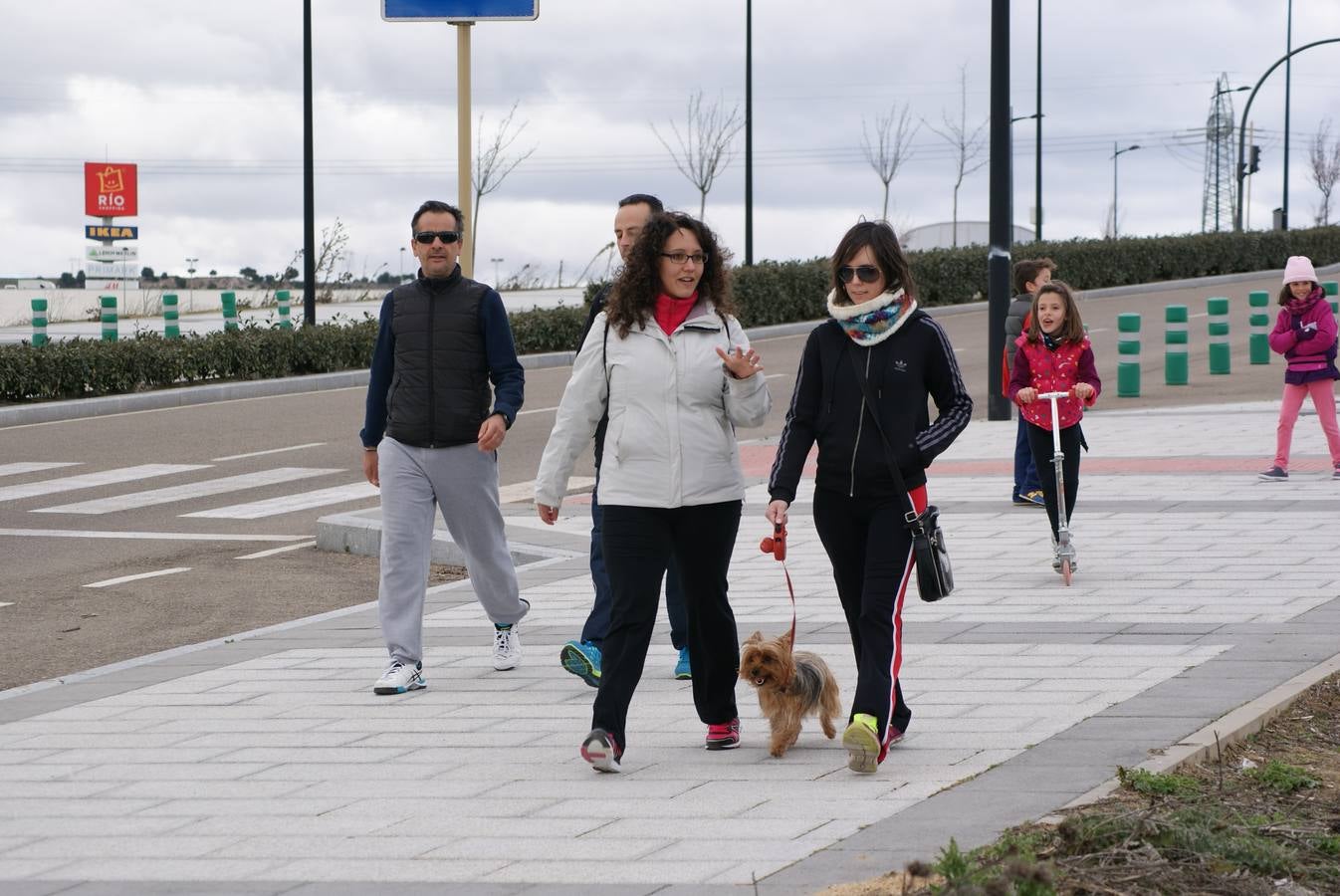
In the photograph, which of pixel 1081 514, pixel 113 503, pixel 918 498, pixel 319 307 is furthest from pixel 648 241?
pixel 319 307

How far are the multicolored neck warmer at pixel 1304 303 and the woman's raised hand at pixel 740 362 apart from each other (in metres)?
8.68

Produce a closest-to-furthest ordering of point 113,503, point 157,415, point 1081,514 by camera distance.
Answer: point 1081,514
point 113,503
point 157,415

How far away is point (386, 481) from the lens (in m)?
7.74

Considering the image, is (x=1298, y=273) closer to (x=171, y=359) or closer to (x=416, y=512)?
(x=416, y=512)

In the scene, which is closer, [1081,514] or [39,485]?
[1081,514]

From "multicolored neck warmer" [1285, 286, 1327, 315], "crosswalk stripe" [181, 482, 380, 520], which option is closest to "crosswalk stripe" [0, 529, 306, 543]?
"crosswalk stripe" [181, 482, 380, 520]

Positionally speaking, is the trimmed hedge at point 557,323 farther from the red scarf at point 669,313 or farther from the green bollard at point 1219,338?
the red scarf at point 669,313

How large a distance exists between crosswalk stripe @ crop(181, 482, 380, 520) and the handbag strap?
841 centimetres

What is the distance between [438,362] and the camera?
7574mm

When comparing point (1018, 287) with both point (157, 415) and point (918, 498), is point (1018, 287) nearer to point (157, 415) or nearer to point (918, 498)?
point (918, 498)

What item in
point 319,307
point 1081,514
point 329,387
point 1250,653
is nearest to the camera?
point 1250,653

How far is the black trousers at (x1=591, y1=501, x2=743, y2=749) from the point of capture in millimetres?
6109

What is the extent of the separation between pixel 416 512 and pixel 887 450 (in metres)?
2.38

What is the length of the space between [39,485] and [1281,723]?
39.4 feet
